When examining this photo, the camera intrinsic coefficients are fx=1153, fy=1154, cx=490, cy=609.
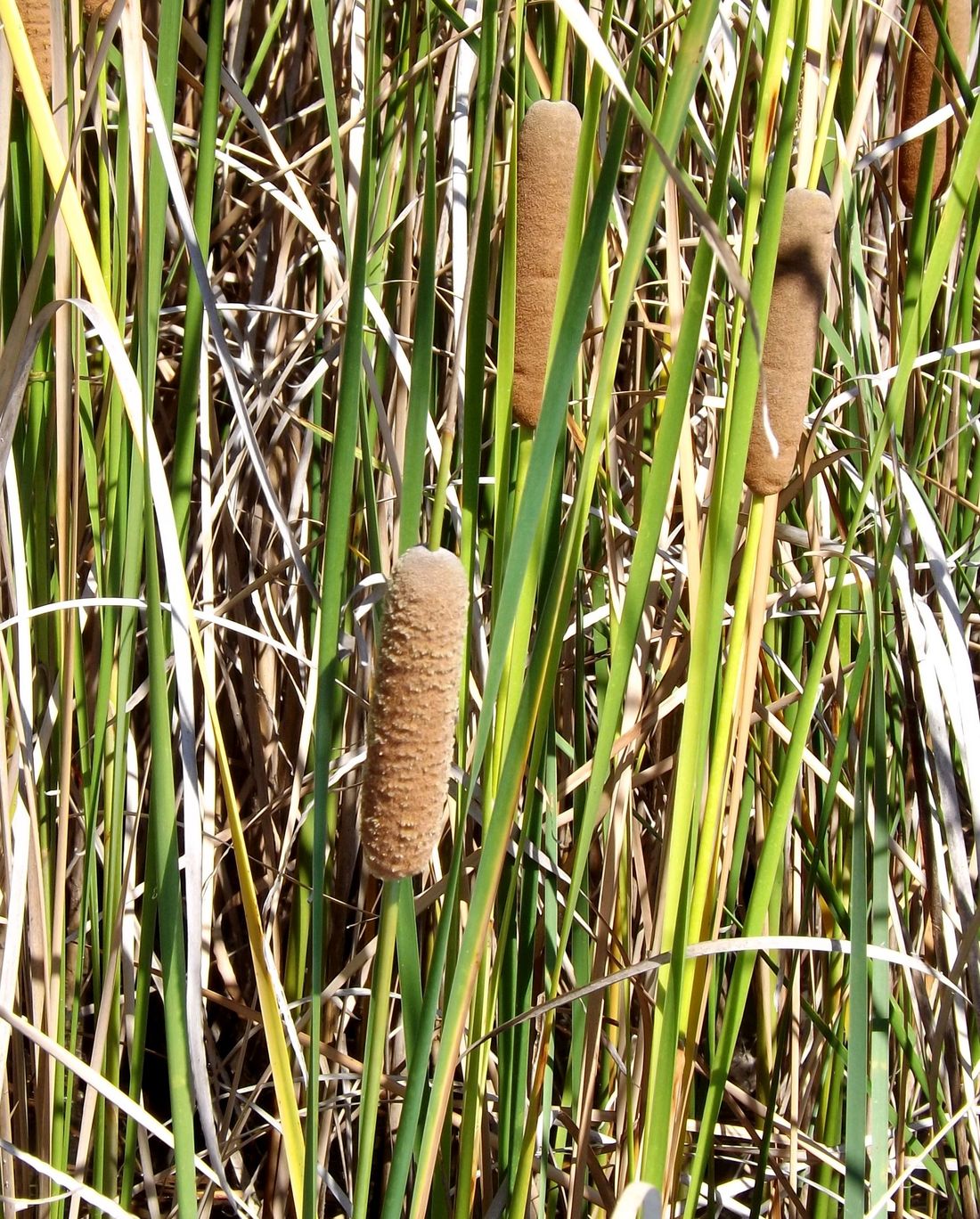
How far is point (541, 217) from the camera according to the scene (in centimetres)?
57

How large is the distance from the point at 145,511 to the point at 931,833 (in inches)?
26.8

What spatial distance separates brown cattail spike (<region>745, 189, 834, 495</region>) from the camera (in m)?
0.58

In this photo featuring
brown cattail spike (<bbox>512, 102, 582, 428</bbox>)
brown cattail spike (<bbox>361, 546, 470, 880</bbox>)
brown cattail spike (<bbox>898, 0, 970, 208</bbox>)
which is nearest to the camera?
brown cattail spike (<bbox>361, 546, 470, 880</bbox>)

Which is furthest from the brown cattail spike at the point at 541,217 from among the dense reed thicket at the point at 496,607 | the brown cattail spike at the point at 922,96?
the brown cattail spike at the point at 922,96

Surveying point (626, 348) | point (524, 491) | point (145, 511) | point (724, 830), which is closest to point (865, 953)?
point (724, 830)

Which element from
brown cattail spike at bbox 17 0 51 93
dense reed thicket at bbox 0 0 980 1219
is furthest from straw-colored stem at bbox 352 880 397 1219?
brown cattail spike at bbox 17 0 51 93

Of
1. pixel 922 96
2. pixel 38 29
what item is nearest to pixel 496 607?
pixel 38 29

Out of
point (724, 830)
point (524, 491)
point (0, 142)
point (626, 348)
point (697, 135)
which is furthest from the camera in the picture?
point (626, 348)

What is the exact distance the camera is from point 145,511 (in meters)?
0.64

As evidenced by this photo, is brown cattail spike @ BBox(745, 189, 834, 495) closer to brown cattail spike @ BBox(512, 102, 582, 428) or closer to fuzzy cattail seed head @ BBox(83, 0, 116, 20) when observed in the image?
→ brown cattail spike @ BBox(512, 102, 582, 428)

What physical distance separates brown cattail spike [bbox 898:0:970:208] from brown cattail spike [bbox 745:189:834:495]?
9.9 inches

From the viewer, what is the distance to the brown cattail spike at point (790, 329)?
58cm

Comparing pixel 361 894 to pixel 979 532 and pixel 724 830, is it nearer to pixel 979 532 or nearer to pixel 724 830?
pixel 724 830

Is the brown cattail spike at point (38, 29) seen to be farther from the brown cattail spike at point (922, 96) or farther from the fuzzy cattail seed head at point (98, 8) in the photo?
the brown cattail spike at point (922, 96)
